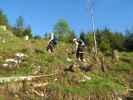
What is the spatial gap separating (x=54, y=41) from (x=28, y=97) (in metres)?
11.4

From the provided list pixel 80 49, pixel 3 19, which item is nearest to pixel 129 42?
pixel 3 19

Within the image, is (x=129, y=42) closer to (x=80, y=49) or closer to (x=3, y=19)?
(x=3, y=19)

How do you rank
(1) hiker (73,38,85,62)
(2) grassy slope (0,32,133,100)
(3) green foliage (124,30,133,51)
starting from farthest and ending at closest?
(3) green foliage (124,30,133,51), (1) hiker (73,38,85,62), (2) grassy slope (0,32,133,100)

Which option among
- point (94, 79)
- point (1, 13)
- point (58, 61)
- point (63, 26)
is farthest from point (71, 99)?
point (63, 26)

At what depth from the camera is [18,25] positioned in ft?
263

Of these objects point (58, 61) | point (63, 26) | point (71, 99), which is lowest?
point (71, 99)

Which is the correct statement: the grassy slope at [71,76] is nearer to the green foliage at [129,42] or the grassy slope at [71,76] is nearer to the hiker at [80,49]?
the hiker at [80,49]

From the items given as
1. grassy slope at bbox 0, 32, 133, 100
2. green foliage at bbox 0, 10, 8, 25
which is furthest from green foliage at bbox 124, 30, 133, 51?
grassy slope at bbox 0, 32, 133, 100

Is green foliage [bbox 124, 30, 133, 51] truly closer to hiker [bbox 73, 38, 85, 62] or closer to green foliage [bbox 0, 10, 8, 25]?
green foliage [bbox 0, 10, 8, 25]

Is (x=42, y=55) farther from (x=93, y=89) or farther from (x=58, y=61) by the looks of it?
(x=93, y=89)

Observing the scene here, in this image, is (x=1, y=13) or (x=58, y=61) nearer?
(x=58, y=61)

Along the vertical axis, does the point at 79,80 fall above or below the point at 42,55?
below

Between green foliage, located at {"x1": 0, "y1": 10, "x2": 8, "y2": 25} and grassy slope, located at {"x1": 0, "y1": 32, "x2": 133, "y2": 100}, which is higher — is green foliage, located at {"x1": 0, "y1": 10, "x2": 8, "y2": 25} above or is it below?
above

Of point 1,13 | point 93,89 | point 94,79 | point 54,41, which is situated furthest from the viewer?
point 1,13
